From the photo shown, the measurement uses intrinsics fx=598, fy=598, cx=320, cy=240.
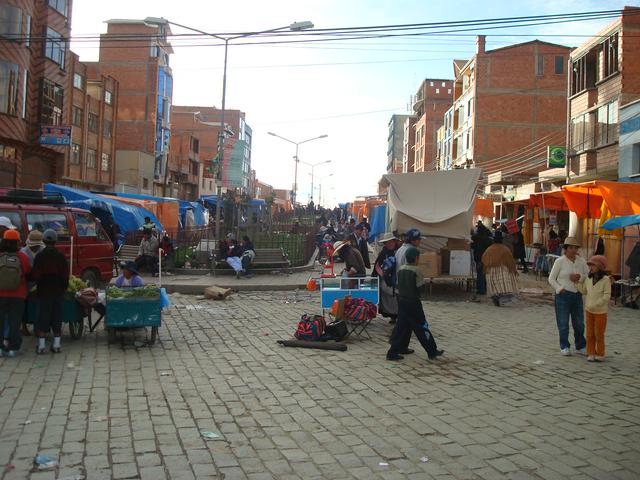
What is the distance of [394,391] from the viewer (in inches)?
268

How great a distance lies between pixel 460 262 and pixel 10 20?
26373 millimetres

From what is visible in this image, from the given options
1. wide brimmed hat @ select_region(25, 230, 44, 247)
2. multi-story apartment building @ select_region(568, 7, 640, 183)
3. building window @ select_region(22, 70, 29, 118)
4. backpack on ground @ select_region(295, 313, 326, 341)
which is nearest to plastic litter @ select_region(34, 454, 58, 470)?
wide brimmed hat @ select_region(25, 230, 44, 247)

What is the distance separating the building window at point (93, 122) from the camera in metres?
46.4

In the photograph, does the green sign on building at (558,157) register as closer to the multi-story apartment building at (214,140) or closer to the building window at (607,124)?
the building window at (607,124)

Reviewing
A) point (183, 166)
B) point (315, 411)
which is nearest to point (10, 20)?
point (315, 411)

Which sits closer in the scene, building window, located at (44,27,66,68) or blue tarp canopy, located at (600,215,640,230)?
blue tarp canopy, located at (600,215,640,230)

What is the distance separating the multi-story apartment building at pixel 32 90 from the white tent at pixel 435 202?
2048 centimetres

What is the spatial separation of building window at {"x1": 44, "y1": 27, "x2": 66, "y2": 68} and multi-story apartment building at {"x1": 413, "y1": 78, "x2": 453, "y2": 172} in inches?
2021

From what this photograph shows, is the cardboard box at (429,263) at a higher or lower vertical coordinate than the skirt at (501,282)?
higher

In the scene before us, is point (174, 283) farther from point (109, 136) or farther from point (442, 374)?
point (109, 136)

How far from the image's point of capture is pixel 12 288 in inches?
310

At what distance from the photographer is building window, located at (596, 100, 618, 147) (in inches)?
943

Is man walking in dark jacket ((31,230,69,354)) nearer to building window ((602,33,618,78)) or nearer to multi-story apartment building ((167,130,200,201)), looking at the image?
building window ((602,33,618,78))

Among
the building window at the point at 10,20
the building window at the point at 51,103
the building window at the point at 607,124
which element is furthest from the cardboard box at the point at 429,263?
the building window at the point at 51,103
